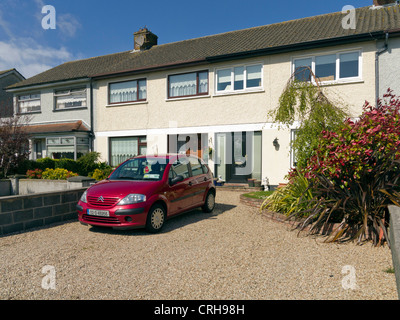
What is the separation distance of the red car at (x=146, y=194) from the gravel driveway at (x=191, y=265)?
13.8 inches

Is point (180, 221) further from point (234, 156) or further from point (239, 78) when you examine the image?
point (239, 78)

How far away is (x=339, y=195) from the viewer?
239 inches

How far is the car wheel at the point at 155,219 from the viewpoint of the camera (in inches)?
246

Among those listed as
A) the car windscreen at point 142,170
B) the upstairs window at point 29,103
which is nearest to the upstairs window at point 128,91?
the upstairs window at point 29,103

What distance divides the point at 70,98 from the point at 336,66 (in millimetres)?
13970

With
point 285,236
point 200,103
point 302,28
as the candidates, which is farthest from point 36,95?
point 285,236

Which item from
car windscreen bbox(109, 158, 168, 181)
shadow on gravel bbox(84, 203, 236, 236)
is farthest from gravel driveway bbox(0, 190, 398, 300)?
car windscreen bbox(109, 158, 168, 181)

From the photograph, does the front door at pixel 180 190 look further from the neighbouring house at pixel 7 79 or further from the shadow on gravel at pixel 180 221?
the neighbouring house at pixel 7 79

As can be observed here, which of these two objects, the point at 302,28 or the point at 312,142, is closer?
the point at 312,142

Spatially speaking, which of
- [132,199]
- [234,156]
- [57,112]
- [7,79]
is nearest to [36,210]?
[132,199]

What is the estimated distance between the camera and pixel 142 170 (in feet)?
23.7

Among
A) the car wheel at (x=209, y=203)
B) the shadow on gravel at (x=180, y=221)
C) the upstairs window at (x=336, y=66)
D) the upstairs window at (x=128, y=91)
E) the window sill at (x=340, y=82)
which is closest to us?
the shadow on gravel at (x=180, y=221)

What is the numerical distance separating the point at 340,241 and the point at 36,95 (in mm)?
19280
